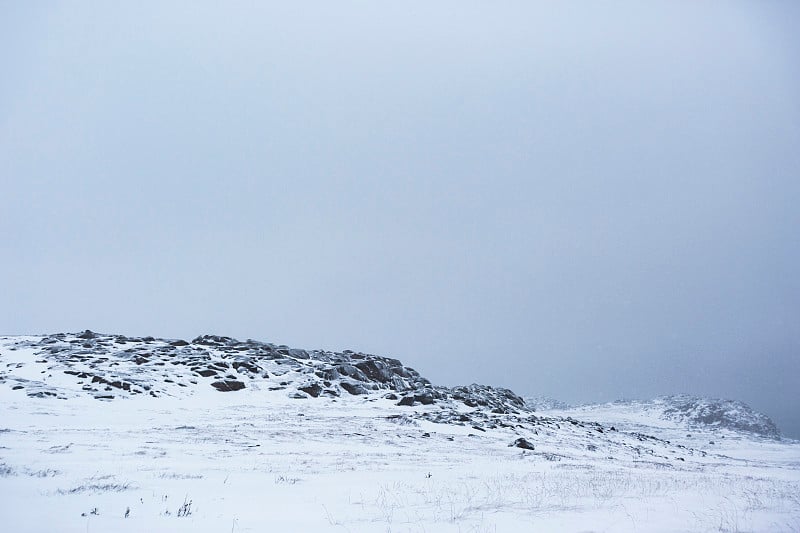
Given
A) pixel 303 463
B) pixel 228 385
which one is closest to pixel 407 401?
pixel 228 385

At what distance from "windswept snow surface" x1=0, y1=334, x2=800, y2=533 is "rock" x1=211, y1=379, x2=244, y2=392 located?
1.64ft

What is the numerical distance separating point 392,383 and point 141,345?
26333 millimetres

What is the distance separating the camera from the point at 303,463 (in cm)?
1642

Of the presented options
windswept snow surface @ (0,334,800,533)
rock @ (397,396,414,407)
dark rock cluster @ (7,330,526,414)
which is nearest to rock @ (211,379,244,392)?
dark rock cluster @ (7,330,526,414)

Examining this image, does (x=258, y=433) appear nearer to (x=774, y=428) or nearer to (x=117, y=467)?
(x=117, y=467)

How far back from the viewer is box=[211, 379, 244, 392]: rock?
3772 centimetres

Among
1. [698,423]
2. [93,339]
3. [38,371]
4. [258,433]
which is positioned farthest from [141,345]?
[698,423]

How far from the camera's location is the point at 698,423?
81875 millimetres

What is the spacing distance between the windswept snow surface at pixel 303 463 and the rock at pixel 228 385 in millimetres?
499

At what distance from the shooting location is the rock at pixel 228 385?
124 feet

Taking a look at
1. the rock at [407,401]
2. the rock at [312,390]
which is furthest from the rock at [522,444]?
the rock at [312,390]

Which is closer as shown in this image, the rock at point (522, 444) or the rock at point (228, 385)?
the rock at point (522, 444)

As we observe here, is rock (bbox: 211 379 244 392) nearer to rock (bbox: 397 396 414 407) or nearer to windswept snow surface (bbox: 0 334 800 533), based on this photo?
windswept snow surface (bbox: 0 334 800 533)

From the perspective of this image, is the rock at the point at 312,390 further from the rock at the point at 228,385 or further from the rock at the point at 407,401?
the rock at the point at 407,401
